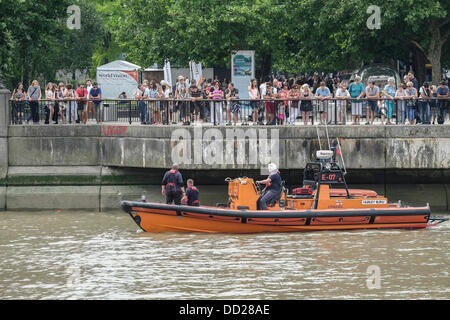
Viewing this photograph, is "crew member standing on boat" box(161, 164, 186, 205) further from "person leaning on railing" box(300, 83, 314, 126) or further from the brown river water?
"person leaning on railing" box(300, 83, 314, 126)

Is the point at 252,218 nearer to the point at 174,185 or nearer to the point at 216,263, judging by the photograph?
the point at 174,185

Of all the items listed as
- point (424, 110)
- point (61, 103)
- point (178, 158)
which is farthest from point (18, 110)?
point (424, 110)

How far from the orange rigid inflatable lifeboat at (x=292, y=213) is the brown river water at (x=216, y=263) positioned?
0.24 m

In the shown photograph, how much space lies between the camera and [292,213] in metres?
22.1

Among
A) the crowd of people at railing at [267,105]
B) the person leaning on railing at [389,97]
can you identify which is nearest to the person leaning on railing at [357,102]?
the crowd of people at railing at [267,105]

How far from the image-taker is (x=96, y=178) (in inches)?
1042

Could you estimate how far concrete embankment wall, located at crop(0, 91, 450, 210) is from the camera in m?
25.2

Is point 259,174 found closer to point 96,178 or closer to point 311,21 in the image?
point 96,178

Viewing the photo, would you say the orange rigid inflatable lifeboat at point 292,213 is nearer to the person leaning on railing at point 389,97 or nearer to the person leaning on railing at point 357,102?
the person leaning on railing at point 357,102

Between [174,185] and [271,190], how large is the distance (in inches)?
94.4

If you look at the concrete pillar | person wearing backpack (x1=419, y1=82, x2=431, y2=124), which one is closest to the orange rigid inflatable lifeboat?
person wearing backpack (x1=419, y1=82, x2=431, y2=124)

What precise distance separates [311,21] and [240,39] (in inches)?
113

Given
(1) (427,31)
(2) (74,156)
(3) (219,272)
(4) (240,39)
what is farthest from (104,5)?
(3) (219,272)

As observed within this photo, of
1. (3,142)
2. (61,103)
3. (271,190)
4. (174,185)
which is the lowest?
(271,190)
